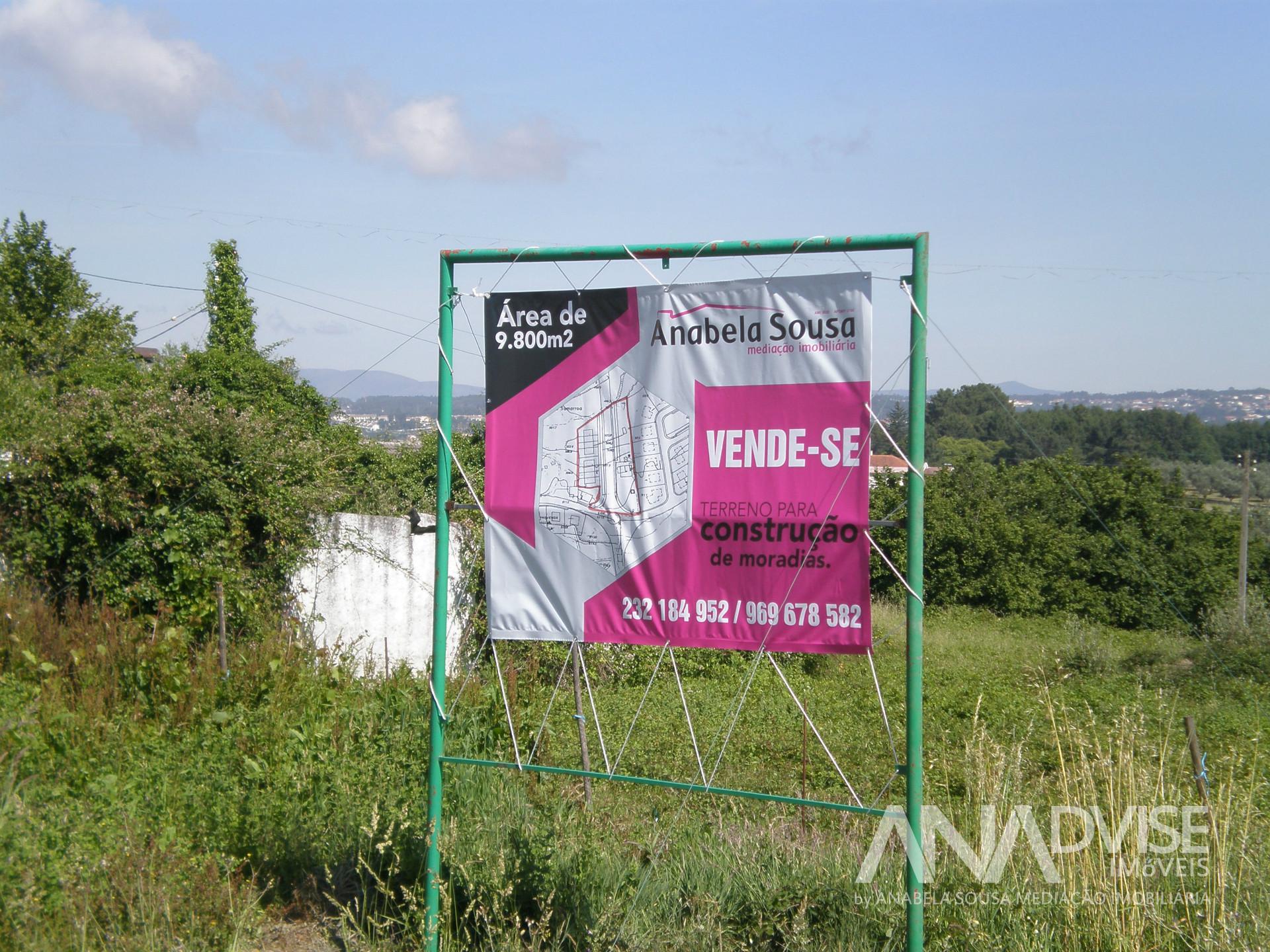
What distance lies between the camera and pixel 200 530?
7.94 m

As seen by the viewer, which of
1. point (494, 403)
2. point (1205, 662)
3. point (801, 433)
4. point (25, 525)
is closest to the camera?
point (801, 433)

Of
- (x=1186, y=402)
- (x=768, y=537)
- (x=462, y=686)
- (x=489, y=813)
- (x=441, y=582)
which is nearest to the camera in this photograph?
(x=768, y=537)

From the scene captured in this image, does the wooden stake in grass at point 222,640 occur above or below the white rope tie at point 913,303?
below

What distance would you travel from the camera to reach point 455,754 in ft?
18.9

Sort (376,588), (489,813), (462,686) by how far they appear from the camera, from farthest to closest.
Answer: (376,588), (489,813), (462,686)

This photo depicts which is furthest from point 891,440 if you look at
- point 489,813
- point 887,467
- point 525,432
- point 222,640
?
point 887,467

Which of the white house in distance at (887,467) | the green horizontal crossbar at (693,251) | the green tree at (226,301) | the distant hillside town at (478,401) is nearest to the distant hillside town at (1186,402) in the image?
the distant hillside town at (478,401)

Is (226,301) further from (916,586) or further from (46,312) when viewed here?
(916,586)

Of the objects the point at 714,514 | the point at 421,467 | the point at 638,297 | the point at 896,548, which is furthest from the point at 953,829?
the point at 421,467

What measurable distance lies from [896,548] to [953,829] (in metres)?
15.2

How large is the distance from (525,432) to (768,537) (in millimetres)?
1043

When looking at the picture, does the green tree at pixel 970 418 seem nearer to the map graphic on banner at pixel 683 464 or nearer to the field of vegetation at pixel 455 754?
the field of vegetation at pixel 455 754

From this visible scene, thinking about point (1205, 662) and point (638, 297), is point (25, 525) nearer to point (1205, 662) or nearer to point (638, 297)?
point (638, 297)

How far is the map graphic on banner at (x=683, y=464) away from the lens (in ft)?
10.4
